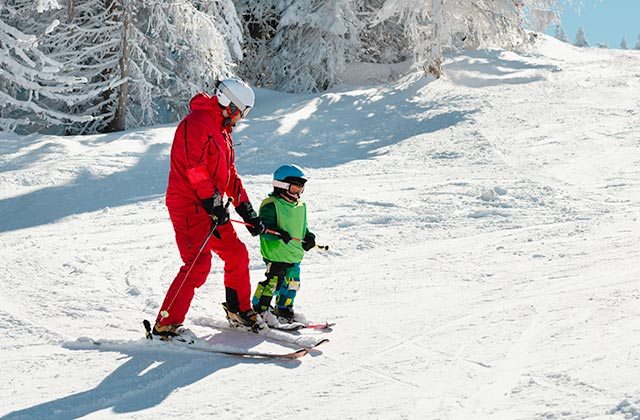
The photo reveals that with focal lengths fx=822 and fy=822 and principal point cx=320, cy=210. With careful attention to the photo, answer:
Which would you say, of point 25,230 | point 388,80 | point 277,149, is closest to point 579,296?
point 25,230

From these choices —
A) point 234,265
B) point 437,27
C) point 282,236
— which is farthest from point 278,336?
point 437,27

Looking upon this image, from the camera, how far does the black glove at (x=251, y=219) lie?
5875mm

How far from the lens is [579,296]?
6637 millimetres

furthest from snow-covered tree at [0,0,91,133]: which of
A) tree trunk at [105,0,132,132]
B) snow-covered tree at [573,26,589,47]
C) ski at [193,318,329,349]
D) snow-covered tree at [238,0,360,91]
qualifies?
snow-covered tree at [573,26,589,47]

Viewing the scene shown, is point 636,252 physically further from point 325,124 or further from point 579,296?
point 325,124

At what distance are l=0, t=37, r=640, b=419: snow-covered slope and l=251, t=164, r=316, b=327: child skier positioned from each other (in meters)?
0.57

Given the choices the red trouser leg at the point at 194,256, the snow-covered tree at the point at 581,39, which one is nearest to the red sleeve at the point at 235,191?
the red trouser leg at the point at 194,256

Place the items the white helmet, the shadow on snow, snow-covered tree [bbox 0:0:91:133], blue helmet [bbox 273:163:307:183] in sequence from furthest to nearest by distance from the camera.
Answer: snow-covered tree [bbox 0:0:91:133] < blue helmet [bbox 273:163:307:183] < the white helmet < the shadow on snow

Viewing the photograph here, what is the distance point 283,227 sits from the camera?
614 centimetres

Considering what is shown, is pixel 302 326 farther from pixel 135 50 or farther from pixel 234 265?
pixel 135 50

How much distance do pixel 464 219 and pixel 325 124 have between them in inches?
296

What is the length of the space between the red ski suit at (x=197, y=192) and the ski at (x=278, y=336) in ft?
1.38

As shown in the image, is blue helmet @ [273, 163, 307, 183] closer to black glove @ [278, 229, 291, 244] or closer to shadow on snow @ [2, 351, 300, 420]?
black glove @ [278, 229, 291, 244]

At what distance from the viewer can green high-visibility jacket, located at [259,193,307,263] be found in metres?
6.12
